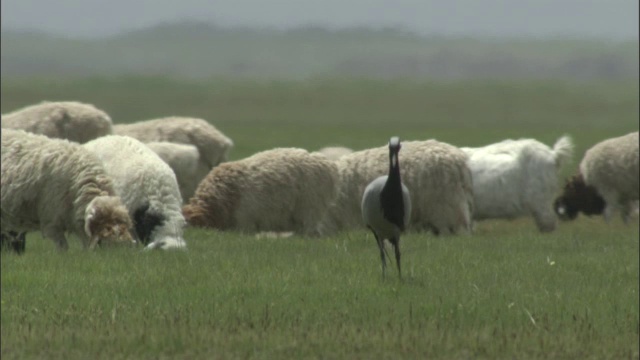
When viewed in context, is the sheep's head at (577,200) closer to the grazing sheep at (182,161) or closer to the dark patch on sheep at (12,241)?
the grazing sheep at (182,161)

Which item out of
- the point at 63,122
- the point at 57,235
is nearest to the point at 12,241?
the point at 57,235

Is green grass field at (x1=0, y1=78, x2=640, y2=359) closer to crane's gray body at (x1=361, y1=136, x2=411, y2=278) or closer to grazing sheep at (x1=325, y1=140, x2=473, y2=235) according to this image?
crane's gray body at (x1=361, y1=136, x2=411, y2=278)

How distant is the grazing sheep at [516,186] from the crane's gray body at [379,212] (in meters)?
8.75

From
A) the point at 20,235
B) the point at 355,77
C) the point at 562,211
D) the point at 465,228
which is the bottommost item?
the point at 355,77

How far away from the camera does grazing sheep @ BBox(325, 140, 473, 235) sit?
17750 millimetres

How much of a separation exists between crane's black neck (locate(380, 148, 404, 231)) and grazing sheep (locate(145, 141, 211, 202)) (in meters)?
9.92

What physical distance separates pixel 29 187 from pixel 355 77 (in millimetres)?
160941

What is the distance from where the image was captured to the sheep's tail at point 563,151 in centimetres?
2102

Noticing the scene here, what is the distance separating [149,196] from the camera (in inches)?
567

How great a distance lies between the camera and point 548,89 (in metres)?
150

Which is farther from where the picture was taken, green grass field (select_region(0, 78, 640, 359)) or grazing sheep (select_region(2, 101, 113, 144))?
grazing sheep (select_region(2, 101, 113, 144))

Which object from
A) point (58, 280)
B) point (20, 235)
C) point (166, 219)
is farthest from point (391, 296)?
point (20, 235)

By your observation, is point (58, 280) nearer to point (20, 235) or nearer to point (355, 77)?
point (20, 235)

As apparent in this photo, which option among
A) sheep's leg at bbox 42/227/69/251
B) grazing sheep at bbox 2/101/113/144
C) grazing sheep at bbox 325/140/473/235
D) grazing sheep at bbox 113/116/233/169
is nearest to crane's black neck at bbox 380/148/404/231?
sheep's leg at bbox 42/227/69/251
